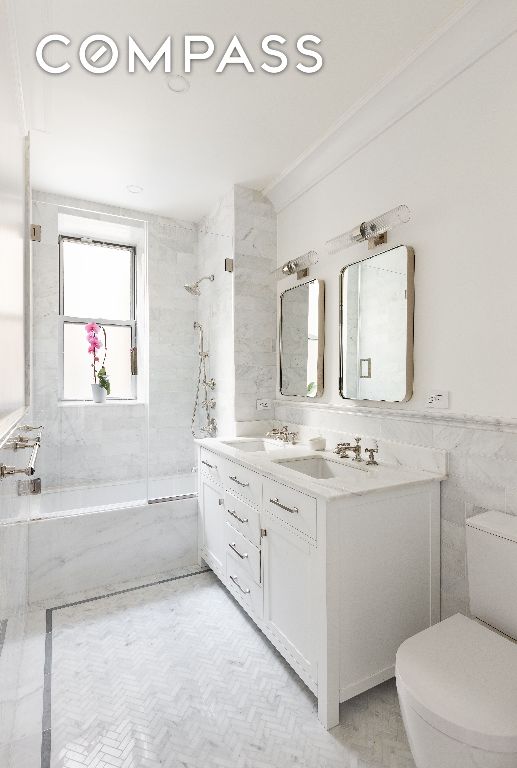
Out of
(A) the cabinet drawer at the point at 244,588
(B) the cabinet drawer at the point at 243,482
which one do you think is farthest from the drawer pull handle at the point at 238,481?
(A) the cabinet drawer at the point at 244,588

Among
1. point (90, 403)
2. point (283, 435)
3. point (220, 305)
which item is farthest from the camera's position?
point (90, 403)

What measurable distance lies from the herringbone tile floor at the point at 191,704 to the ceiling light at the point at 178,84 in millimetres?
2653

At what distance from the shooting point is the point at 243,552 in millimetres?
2006

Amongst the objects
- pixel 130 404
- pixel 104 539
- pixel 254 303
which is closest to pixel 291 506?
pixel 104 539

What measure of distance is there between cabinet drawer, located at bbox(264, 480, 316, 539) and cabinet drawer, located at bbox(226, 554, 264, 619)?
448mm

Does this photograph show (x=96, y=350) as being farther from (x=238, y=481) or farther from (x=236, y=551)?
(x=236, y=551)

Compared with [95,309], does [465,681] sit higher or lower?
lower

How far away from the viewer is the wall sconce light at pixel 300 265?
7.97 feet

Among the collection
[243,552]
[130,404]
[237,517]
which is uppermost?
[130,404]

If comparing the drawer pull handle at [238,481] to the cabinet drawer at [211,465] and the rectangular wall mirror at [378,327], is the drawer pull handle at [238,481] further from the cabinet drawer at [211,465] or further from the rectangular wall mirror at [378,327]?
the rectangular wall mirror at [378,327]

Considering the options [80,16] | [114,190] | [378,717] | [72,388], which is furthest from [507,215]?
[72,388]

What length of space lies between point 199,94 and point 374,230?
1.07m

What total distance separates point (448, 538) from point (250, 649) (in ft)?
3.45

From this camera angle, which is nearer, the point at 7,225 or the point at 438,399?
the point at 7,225
